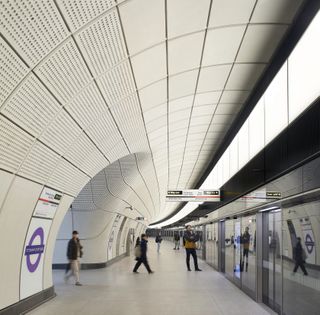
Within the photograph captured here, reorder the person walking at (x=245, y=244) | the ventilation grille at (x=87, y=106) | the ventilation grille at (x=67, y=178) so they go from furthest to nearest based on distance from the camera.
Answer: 1. the person walking at (x=245, y=244)
2. the ventilation grille at (x=67, y=178)
3. the ventilation grille at (x=87, y=106)

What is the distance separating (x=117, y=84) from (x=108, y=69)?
31.3 inches

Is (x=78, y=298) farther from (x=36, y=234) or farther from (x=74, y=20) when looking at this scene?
(x=74, y=20)

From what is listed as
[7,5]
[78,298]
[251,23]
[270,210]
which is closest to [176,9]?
[251,23]

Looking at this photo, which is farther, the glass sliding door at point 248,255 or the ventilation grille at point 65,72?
the glass sliding door at point 248,255

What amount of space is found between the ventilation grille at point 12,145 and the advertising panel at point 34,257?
7.82 ft

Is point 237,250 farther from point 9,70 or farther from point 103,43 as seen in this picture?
point 9,70

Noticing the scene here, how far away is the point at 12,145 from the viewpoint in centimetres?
669

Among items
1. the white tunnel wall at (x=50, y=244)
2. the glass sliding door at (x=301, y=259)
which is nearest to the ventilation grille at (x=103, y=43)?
the glass sliding door at (x=301, y=259)

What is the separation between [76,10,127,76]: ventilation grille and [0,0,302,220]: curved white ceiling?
0.02 metres

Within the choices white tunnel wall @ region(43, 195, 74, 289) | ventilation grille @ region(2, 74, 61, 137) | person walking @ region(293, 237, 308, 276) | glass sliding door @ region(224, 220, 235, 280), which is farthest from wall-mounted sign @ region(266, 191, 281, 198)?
glass sliding door @ region(224, 220, 235, 280)

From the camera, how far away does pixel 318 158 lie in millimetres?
6840

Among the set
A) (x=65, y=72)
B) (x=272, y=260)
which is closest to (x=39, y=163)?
(x=65, y=72)

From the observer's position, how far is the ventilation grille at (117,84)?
7.46 metres

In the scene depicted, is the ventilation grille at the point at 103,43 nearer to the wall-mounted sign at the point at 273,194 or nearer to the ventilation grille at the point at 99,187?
the wall-mounted sign at the point at 273,194
